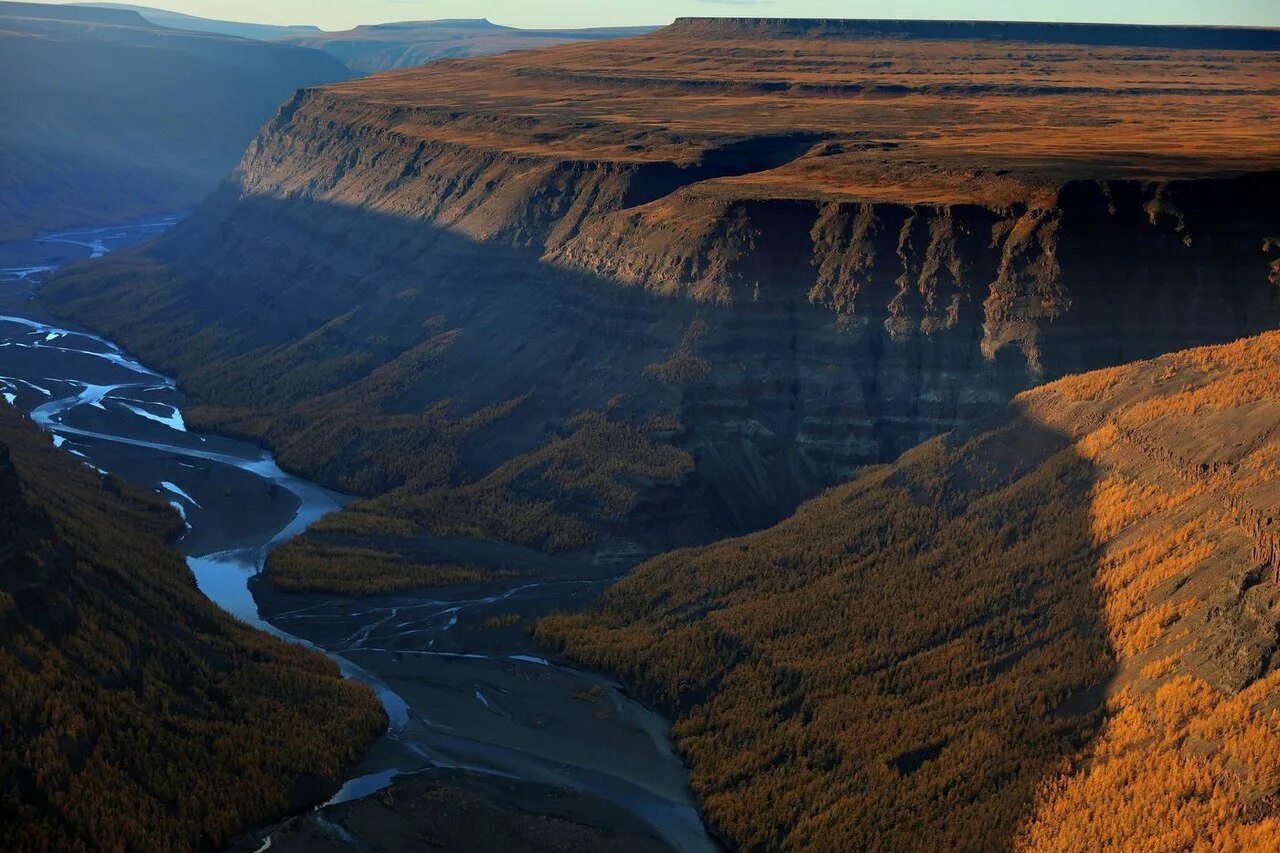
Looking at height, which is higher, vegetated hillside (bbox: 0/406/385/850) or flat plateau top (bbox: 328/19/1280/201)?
flat plateau top (bbox: 328/19/1280/201)

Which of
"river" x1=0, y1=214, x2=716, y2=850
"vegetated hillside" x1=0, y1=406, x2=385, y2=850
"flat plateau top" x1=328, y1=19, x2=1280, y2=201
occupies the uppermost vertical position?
"flat plateau top" x1=328, y1=19, x2=1280, y2=201

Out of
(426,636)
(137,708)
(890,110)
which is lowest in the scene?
(426,636)

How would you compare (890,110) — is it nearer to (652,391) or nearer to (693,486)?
(652,391)

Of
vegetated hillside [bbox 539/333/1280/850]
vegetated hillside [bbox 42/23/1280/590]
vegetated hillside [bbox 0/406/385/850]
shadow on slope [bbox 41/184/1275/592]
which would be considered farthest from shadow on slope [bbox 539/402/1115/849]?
vegetated hillside [bbox 0/406/385/850]

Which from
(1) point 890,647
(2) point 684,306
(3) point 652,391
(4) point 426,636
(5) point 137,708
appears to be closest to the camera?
(5) point 137,708

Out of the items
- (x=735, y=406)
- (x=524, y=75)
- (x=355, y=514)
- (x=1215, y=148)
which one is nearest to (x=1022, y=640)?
(x=735, y=406)

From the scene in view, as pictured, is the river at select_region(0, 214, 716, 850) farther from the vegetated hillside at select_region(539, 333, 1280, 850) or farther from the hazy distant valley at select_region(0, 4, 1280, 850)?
the vegetated hillside at select_region(539, 333, 1280, 850)

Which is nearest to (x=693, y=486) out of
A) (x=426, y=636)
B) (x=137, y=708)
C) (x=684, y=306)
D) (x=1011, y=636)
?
(x=684, y=306)

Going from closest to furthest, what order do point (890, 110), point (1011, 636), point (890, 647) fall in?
point (1011, 636)
point (890, 647)
point (890, 110)

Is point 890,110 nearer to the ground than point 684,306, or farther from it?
farther from it
